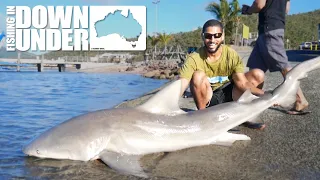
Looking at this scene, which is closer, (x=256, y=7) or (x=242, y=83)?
(x=242, y=83)

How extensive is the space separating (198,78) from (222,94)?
641 mm

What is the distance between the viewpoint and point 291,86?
4645mm

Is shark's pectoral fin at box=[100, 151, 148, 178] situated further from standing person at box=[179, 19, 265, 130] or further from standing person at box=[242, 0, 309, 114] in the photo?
standing person at box=[242, 0, 309, 114]

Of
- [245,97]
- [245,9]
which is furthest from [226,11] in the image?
[245,97]

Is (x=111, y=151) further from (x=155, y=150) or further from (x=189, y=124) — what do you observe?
(x=189, y=124)

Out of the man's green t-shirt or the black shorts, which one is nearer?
the man's green t-shirt

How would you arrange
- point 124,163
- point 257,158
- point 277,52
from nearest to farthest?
point 124,163
point 257,158
point 277,52

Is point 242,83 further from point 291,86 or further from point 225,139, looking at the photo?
point 225,139

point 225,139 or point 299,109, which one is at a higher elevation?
point 299,109

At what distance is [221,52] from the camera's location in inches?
188

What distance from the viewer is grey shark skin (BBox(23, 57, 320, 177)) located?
3.60 metres

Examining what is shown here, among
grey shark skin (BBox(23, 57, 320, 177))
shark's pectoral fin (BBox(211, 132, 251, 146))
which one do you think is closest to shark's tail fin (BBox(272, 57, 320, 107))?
grey shark skin (BBox(23, 57, 320, 177))

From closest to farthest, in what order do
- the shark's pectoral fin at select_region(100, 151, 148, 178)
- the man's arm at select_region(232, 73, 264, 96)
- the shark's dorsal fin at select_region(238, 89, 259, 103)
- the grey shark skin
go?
the shark's pectoral fin at select_region(100, 151, 148, 178)
the grey shark skin
the shark's dorsal fin at select_region(238, 89, 259, 103)
the man's arm at select_region(232, 73, 264, 96)

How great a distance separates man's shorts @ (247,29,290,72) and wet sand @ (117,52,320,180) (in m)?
0.89
